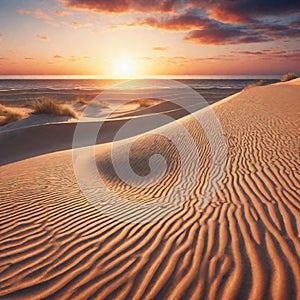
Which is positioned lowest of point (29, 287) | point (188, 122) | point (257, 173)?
point (29, 287)

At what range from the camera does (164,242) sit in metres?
3.37

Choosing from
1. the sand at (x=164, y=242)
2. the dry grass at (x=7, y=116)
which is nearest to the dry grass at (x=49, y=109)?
the dry grass at (x=7, y=116)

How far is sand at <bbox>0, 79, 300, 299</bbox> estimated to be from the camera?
2.60m

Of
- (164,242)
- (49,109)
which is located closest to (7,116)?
(49,109)

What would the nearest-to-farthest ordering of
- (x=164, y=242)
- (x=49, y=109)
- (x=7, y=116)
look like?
(x=164, y=242)
(x=49, y=109)
(x=7, y=116)

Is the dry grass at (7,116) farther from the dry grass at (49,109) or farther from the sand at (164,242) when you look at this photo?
the sand at (164,242)

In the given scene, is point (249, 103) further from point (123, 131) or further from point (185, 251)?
point (185, 251)

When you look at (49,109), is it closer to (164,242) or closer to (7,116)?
(7,116)

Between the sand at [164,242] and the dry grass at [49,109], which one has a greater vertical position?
the dry grass at [49,109]

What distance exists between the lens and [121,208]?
4.86 m

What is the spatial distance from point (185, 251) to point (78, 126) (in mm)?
14282

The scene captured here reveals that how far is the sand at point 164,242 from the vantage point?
2.60m

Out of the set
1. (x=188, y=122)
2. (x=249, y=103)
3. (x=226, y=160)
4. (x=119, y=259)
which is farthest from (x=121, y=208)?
(x=249, y=103)

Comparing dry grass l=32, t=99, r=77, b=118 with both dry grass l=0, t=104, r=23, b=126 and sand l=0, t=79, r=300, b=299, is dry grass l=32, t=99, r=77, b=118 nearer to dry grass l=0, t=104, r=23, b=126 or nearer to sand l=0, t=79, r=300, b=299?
dry grass l=0, t=104, r=23, b=126
